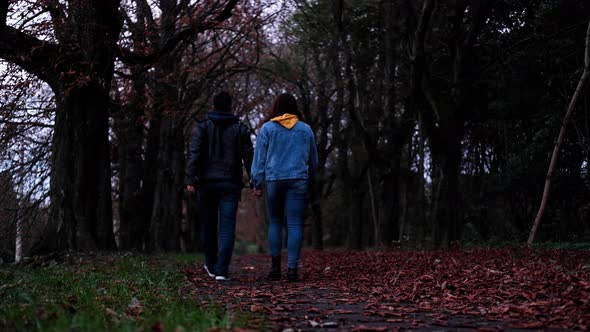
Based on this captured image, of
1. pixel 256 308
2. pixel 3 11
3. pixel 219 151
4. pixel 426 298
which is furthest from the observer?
pixel 3 11

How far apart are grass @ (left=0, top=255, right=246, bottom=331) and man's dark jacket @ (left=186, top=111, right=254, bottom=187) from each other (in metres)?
1.35

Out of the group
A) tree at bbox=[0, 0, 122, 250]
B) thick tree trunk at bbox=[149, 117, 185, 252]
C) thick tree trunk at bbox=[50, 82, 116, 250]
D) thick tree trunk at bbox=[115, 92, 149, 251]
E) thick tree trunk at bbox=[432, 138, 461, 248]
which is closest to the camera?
tree at bbox=[0, 0, 122, 250]

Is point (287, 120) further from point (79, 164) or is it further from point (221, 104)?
point (79, 164)

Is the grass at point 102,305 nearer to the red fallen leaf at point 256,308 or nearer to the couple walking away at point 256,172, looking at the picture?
the red fallen leaf at point 256,308

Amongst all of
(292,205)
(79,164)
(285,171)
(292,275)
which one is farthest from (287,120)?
(79,164)

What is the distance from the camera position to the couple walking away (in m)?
8.37

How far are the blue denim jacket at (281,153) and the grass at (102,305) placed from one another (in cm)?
168

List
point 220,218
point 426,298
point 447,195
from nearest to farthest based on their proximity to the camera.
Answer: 1. point 426,298
2. point 220,218
3. point 447,195

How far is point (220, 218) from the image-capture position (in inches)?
335

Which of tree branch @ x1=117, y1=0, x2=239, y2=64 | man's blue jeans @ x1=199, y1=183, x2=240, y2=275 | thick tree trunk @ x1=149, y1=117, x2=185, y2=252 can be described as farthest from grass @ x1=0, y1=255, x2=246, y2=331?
thick tree trunk @ x1=149, y1=117, x2=185, y2=252

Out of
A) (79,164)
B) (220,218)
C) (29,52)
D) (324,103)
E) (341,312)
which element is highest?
(324,103)

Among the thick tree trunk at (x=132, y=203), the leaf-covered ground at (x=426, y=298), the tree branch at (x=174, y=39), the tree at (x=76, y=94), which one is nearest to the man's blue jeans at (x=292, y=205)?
the leaf-covered ground at (x=426, y=298)

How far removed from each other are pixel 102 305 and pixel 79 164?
845 cm

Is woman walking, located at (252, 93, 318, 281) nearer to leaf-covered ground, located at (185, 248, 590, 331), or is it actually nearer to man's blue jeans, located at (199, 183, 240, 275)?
man's blue jeans, located at (199, 183, 240, 275)
